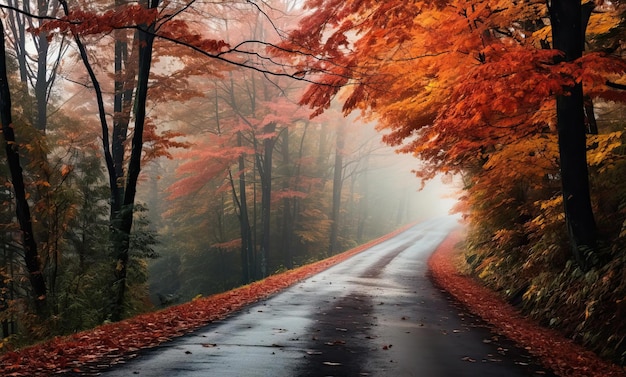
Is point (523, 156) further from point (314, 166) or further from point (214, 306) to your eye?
point (314, 166)

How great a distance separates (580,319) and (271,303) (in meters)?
6.59

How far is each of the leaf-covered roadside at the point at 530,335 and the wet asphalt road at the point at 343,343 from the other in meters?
0.31

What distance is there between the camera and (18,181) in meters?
11.4

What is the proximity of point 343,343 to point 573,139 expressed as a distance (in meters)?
5.34

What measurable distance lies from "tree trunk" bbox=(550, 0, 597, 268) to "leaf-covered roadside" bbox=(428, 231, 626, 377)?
1.61 metres

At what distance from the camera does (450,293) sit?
14828mm

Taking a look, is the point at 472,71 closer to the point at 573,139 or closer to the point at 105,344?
the point at 573,139

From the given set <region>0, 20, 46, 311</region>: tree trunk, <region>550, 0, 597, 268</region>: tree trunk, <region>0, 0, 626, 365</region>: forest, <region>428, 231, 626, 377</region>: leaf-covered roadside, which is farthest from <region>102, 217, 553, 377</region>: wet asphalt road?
<region>0, 20, 46, 311</region>: tree trunk

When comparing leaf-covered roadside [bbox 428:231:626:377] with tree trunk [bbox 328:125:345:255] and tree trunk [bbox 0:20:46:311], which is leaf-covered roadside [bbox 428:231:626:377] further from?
tree trunk [bbox 328:125:345:255]

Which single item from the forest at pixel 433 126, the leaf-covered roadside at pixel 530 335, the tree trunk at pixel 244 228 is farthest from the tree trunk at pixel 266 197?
the leaf-covered roadside at pixel 530 335

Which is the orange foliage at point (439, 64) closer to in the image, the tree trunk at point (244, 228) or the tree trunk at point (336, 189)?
the tree trunk at point (244, 228)

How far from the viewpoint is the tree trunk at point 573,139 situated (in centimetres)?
893

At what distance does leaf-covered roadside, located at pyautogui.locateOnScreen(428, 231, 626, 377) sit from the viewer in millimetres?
6822

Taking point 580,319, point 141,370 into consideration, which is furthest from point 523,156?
point 141,370
